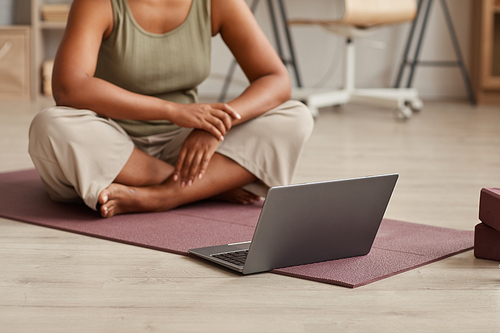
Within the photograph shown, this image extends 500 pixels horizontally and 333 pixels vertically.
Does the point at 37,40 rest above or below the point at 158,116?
below

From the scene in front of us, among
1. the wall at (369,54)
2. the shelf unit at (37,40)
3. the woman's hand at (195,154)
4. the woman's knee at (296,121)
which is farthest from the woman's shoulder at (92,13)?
the wall at (369,54)

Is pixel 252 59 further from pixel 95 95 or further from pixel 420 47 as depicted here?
pixel 420 47

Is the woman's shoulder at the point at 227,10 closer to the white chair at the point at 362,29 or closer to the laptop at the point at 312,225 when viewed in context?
the laptop at the point at 312,225

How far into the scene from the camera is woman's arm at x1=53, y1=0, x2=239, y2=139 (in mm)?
1301

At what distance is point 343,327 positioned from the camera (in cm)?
77

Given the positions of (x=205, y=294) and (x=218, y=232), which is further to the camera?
(x=218, y=232)

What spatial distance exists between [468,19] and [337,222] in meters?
3.55

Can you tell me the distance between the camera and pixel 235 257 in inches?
39.9

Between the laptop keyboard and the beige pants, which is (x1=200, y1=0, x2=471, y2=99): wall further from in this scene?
the laptop keyboard

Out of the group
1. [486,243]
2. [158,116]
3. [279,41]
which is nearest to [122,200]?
[158,116]

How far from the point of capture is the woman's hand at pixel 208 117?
131 cm

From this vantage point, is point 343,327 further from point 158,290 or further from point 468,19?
point 468,19

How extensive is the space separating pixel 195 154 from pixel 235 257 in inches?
14.2

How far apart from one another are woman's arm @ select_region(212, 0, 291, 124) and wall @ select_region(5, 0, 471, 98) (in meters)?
2.66
